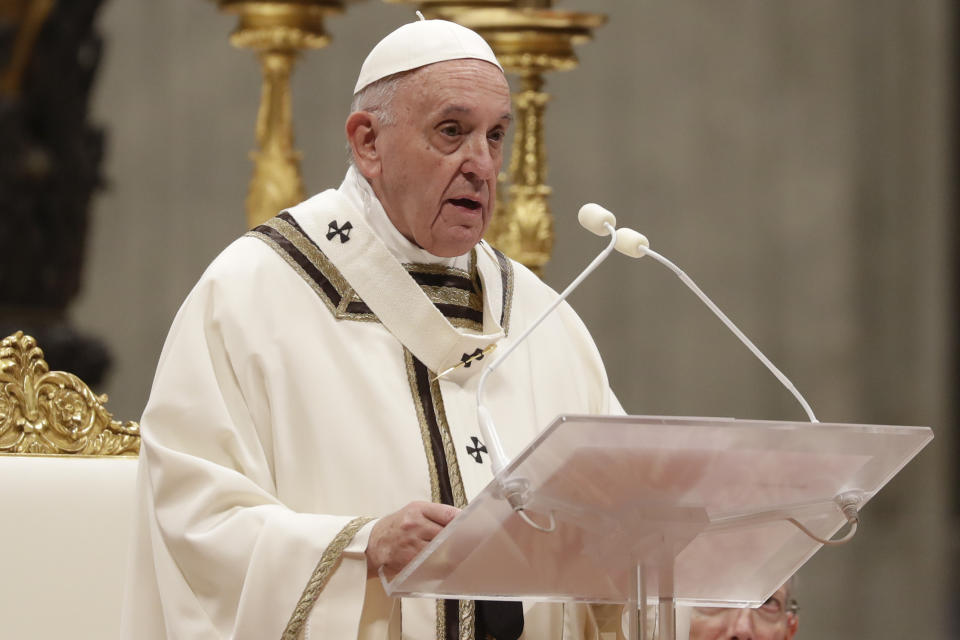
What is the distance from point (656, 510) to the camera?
7.98ft

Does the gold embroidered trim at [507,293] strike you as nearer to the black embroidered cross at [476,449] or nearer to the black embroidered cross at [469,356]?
the black embroidered cross at [469,356]

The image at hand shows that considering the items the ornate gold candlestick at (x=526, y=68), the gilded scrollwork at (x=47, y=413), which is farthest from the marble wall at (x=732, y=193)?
the gilded scrollwork at (x=47, y=413)

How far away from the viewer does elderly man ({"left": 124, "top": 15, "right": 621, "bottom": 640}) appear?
115 inches

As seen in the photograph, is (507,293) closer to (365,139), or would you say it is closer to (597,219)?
(365,139)

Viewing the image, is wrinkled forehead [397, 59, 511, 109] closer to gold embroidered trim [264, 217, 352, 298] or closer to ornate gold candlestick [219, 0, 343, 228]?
gold embroidered trim [264, 217, 352, 298]

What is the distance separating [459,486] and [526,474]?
787 mm

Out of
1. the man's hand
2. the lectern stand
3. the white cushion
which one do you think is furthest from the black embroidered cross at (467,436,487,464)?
the white cushion

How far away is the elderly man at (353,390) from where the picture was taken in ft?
9.57

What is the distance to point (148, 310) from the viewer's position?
7.21 meters

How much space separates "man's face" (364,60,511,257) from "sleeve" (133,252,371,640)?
39cm

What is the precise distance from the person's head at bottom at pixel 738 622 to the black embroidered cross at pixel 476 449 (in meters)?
0.64

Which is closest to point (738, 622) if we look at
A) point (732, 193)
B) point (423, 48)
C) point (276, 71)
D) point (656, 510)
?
point (656, 510)

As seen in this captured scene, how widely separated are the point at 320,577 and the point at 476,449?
0.45m

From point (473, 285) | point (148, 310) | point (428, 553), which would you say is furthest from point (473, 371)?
point (148, 310)
